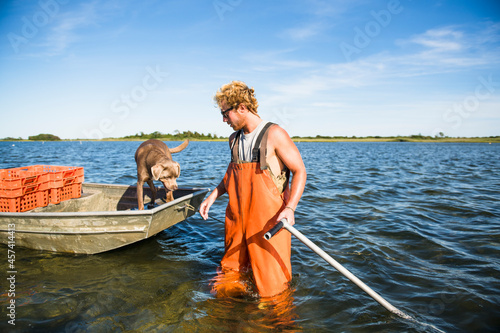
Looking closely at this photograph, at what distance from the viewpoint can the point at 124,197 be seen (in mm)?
8773

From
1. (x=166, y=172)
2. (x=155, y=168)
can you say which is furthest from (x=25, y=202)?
(x=166, y=172)

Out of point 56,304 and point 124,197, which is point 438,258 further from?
point 124,197

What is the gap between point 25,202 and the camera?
664cm

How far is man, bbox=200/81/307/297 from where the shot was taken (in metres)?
3.75

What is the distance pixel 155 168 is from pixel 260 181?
3.70 meters

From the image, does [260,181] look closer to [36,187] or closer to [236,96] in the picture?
[236,96]

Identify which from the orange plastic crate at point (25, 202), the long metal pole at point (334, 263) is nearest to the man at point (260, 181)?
the long metal pole at point (334, 263)

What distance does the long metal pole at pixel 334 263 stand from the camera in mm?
3329

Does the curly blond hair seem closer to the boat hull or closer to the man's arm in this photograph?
the man's arm

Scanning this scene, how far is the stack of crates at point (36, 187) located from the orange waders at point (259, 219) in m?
5.01

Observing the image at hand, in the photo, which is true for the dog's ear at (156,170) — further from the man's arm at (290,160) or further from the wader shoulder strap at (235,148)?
the man's arm at (290,160)

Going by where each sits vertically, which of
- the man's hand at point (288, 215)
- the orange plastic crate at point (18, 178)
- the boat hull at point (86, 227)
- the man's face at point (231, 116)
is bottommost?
the boat hull at point (86, 227)

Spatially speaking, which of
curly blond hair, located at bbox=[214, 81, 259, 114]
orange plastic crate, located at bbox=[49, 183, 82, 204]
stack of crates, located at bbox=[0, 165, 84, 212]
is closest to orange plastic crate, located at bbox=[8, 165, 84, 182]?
stack of crates, located at bbox=[0, 165, 84, 212]

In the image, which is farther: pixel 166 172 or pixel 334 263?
pixel 166 172
